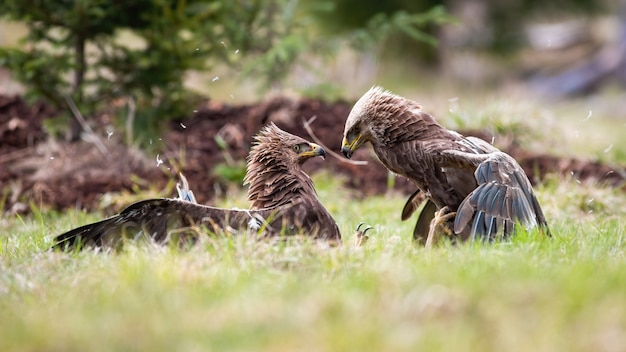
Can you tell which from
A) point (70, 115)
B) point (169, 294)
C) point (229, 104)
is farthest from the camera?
point (229, 104)

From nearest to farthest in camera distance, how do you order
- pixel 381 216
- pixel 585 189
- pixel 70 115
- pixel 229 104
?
pixel 381 216 → pixel 585 189 → pixel 70 115 → pixel 229 104

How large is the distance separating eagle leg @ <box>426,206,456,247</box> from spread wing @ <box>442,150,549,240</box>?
0.16 m

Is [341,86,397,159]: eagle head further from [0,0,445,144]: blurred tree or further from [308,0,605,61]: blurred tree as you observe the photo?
[308,0,605,61]: blurred tree

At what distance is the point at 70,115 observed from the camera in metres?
9.17

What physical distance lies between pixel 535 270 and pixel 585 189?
407 cm

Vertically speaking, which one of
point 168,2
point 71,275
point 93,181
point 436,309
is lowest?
point 93,181

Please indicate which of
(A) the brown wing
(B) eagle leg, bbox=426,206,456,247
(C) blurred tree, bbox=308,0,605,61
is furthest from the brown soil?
(C) blurred tree, bbox=308,0,605,61

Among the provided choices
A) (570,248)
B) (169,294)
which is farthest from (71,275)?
(570,248)

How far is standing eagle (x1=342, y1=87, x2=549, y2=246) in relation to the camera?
17.5 feet

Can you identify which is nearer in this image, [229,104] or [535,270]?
[535,270]

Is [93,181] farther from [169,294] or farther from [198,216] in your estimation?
[169,294]

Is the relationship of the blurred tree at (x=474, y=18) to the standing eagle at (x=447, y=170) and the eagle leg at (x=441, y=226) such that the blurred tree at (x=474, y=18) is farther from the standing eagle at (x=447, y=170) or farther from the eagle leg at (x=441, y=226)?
the eagle leg at (x=441, y=226)

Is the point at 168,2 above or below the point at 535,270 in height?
above

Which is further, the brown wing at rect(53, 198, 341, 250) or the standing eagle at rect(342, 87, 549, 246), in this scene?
the standing eagle at rect(342, 87, 549, 246)
